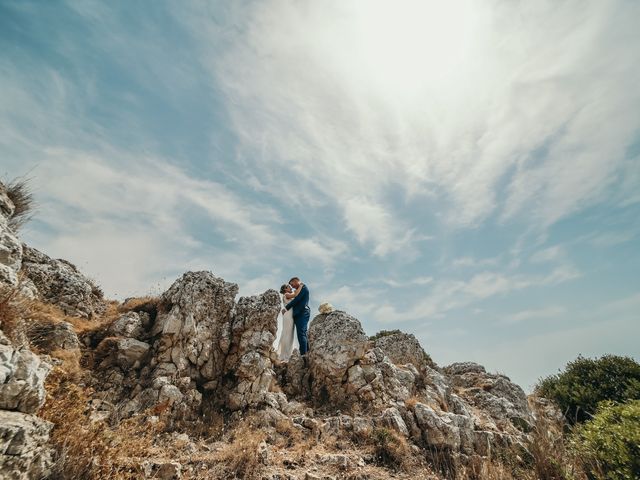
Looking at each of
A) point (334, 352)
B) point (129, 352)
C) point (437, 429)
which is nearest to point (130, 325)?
point (129, 352)

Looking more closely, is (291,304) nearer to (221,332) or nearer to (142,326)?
(221,332)

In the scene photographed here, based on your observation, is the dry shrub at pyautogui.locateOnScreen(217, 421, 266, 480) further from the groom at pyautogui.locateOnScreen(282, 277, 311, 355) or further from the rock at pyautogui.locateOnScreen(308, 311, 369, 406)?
the groom at pyautogui.locateOnScreen(282, 277, 311, 355)

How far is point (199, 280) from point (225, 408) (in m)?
5.26

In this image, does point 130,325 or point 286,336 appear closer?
point 130,325

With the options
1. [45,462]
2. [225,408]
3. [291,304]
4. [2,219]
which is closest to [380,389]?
[291,304]

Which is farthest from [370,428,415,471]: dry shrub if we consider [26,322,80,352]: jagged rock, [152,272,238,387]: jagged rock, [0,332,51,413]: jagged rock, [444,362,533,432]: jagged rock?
[26,322,80,352]: jagged rock

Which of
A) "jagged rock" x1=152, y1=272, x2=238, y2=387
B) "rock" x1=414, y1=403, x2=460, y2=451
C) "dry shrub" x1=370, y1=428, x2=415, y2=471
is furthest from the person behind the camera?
"jagged rock" x1=152, y1=272, x2=238, y2=387

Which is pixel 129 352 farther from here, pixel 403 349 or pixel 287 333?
pixel 403 349

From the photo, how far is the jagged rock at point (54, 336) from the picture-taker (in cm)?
887

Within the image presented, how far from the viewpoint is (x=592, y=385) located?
14.3 metres

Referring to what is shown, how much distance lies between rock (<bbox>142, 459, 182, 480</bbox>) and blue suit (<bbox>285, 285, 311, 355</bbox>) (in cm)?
839

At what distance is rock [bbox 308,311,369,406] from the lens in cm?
1353

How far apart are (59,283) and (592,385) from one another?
76.1 feet

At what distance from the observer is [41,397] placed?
17.7 ft
